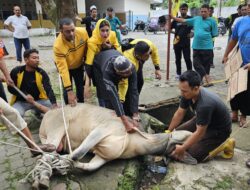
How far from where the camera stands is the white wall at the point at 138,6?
97.3 ft

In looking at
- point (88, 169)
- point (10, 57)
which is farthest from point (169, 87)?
point (10, 57)

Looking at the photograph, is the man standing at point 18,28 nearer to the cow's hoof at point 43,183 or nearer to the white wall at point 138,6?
the cow's hoof at point 43,183

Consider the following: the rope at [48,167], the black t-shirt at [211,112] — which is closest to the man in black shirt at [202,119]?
the black t-shirt at [211,112]

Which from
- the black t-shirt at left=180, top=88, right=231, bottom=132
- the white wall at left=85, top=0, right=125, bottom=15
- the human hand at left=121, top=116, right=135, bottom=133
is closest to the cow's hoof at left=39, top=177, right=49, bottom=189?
the human hand at left=121, top=116, right=135, bottom=133

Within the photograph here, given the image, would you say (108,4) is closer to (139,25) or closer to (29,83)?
(139,25)

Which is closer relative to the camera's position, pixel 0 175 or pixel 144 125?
pixel 0 175

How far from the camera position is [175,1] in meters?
6.53

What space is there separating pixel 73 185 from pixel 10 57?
9637mm

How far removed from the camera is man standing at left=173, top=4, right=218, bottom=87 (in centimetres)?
661

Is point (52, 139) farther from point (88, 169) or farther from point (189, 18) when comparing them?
point (189, 18)

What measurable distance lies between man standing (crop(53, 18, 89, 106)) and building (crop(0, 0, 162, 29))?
19999 millimetres

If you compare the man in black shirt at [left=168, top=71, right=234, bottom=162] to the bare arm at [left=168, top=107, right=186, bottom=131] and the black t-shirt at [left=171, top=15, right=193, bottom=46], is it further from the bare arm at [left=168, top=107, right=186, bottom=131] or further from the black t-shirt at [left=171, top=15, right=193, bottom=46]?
the black t-shirt at [left=171, top=15, right=193, bottom=46]

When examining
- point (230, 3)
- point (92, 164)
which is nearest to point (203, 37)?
point (92, 164)

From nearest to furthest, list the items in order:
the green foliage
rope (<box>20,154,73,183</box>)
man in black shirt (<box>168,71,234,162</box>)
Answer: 1. rope (<box>20,154,73,183</box>)
2. man in black shirt (<box>168,71,234,162</box>)
3. the green foliage
